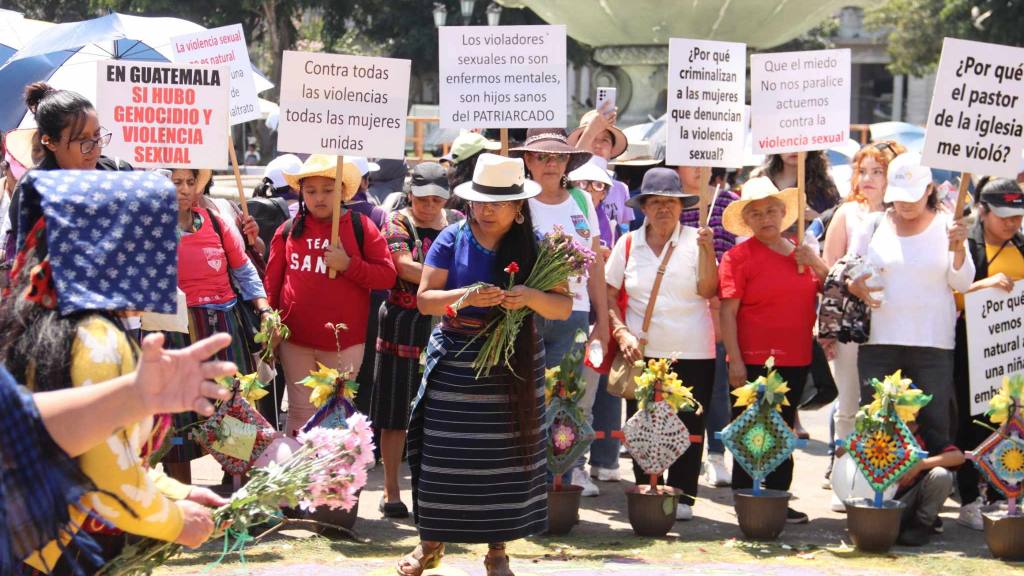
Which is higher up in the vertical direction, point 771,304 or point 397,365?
point 771,304

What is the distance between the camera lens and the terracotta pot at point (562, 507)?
7414 millimetres

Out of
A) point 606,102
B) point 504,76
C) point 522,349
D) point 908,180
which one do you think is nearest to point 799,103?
point 908,180

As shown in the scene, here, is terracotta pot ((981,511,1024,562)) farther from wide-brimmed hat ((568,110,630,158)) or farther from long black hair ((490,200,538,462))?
wide-brimmed hat ((568,110,630,158))

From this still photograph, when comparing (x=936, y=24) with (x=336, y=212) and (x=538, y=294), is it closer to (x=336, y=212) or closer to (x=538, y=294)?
(x=336, y=212)

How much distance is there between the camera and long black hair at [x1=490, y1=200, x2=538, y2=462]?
20.6ft

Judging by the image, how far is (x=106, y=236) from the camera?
138 inches

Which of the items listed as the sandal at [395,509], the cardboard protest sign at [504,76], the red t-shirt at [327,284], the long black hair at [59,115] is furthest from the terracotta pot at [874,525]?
the long black hair at [59,115]

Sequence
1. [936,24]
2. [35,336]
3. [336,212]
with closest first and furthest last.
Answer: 1. [35,336]
2. [336,212]
3. [936,24]

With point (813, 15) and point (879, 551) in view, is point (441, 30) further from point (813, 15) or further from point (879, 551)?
point (813, 15)

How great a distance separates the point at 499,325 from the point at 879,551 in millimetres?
2448

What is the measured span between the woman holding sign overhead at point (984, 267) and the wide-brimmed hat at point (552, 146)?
89.6 inches

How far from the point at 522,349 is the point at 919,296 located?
246cm

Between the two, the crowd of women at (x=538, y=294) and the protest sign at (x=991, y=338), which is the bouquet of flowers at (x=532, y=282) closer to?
the crowd of women at (x=538, y=294)

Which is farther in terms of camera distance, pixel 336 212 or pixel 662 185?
pixel 662 185
